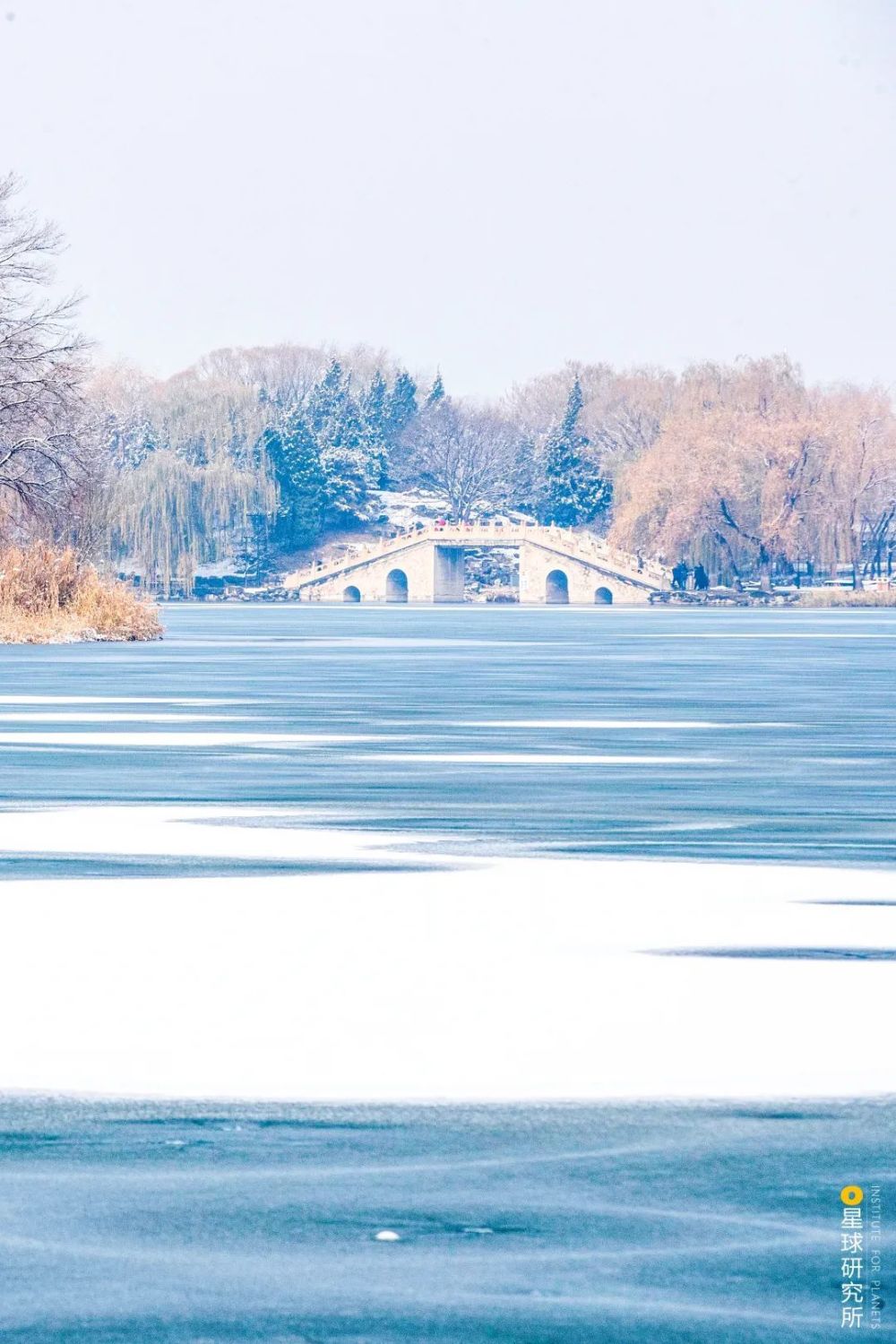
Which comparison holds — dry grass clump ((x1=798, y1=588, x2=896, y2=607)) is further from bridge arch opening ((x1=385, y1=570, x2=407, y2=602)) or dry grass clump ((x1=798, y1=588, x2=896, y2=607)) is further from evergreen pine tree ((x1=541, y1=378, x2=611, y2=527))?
evergreen pine tree ((x1=541, y1=378, x2=611, y2=527))

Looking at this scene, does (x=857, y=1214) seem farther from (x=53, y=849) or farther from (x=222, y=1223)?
(x=53, y=849)

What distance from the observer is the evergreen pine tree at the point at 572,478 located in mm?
153125

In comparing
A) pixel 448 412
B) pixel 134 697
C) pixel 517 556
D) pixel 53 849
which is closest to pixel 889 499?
pixel 517 556

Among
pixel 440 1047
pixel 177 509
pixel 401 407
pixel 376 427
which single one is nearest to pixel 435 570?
pixel 376 427

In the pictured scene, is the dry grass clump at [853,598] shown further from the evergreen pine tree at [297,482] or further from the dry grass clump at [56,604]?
the dry grass clump at [56,604]

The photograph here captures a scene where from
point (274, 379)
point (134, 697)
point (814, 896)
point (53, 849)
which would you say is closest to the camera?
point (814, 896)

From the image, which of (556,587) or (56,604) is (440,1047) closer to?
(56,604)

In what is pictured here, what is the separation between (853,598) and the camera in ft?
387

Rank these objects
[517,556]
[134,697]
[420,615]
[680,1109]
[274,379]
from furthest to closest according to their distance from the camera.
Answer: [274,379], [517,556], [420,615], [134,697], [680,1109]

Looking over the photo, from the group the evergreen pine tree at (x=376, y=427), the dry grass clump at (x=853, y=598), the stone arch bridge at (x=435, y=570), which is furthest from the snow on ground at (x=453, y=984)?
the evergreen pine tree at (x=376, y=427)

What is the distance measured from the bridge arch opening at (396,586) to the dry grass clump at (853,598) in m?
30.4

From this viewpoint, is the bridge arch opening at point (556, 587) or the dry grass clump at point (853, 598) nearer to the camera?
the dry grass clump at point (853, 598)

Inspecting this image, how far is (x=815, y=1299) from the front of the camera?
5.12 meters

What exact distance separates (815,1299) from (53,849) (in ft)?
28.8
